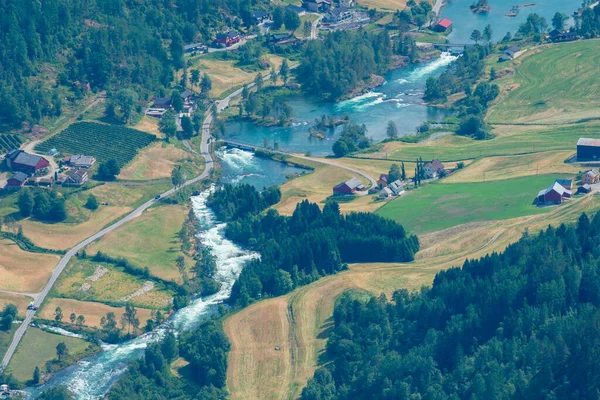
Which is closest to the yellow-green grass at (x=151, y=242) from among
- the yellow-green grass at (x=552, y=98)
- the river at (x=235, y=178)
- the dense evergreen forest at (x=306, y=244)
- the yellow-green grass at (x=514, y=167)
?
the river at (x=235, y=178)

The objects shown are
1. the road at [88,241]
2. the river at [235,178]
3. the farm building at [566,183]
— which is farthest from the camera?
the farm building at [566,183]

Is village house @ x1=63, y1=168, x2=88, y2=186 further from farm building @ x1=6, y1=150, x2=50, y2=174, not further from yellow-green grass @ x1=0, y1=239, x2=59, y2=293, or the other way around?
yellow-green grass @ x1=0, y1=239, x2=59, y2=293

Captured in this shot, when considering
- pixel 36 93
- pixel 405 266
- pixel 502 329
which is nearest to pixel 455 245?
pixel 405 266

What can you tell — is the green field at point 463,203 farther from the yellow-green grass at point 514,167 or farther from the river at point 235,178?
the river at point 235,178

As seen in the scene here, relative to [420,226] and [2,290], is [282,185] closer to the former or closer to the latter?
[420,226]

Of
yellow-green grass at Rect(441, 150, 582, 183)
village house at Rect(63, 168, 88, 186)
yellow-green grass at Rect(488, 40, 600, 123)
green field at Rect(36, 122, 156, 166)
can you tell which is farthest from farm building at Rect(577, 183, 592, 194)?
village house at Rect(63, 168, 88, 186)
